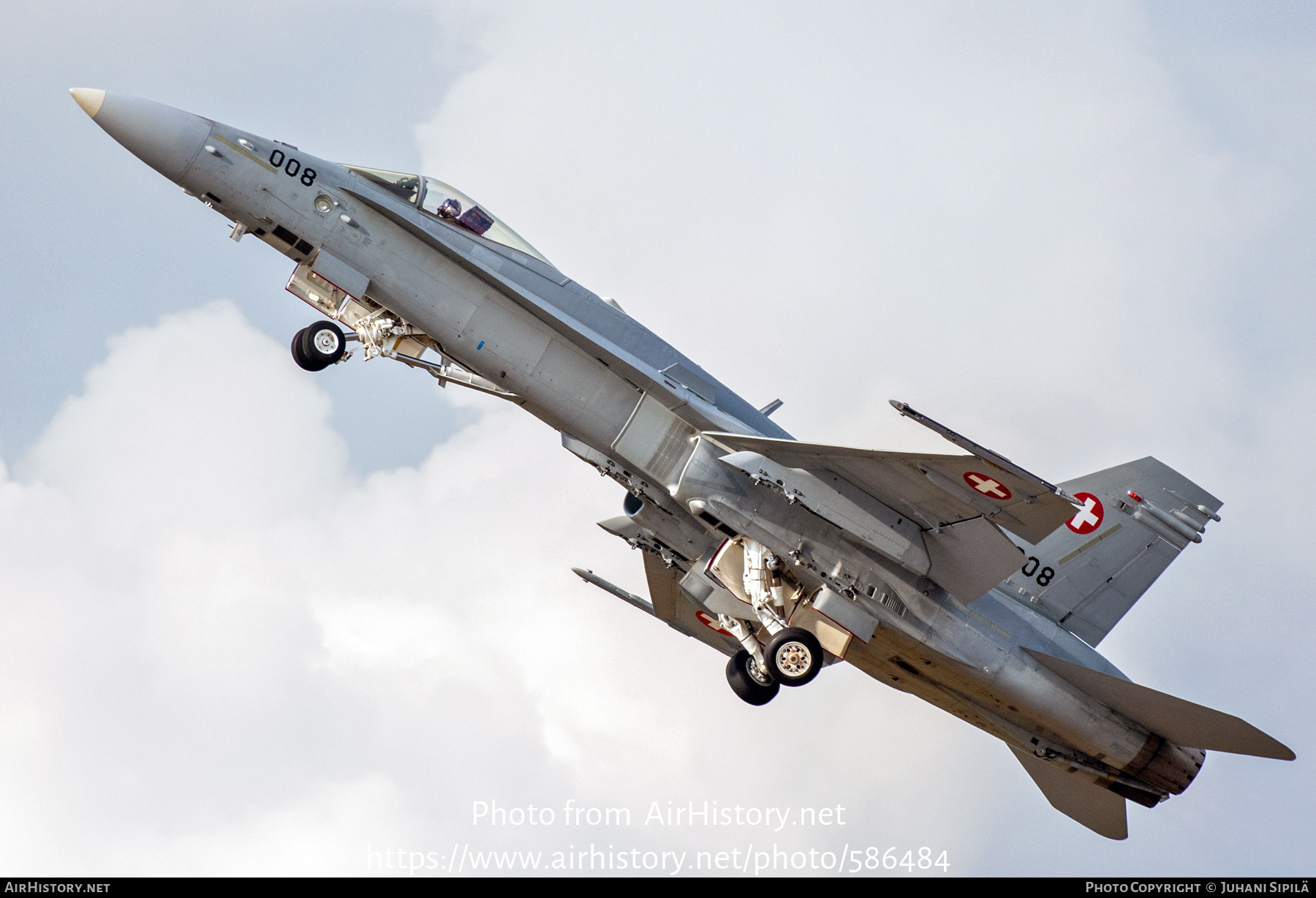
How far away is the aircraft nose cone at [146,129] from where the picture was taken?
629 inches

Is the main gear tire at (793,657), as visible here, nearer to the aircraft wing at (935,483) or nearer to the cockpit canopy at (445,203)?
the aircraft wing at (935,483)

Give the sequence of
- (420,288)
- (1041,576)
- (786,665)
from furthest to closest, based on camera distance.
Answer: (1041,576) < (786,665) < (420,288)

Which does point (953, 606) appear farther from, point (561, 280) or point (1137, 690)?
point (561, 280)

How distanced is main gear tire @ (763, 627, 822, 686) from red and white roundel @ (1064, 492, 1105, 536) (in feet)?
13.8

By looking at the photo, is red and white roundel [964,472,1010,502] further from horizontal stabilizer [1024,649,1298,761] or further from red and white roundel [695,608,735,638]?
red and white roundel [695,608,735,638]

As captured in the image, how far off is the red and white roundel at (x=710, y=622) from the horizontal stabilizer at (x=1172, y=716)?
13.1ft

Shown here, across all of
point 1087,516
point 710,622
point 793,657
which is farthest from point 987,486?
point 710,622

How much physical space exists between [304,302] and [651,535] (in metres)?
5.66

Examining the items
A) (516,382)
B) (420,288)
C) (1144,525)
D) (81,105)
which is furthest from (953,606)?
(81,105)

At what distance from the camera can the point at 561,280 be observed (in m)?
17.8

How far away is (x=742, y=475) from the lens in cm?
1764

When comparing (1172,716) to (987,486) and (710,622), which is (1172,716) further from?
(710,622)

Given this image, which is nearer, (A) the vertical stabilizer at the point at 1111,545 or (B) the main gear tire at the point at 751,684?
(B) the main gear tire at the point at 751,684

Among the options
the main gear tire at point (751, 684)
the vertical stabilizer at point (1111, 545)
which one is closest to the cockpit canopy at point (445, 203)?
the main gear tire at point (751, 684)
